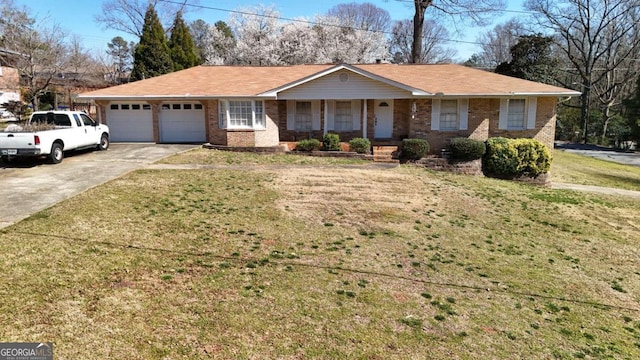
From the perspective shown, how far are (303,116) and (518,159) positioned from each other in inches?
397

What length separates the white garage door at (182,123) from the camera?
2072 cm

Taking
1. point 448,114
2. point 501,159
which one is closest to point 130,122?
point 448,114

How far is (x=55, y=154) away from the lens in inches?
550

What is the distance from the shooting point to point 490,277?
7176 millimetres

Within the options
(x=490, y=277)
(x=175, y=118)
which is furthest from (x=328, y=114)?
(x=490, y=277)

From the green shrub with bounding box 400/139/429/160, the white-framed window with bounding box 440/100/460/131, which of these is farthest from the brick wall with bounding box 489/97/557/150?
the green shrub with bounding box 400/139/429/160

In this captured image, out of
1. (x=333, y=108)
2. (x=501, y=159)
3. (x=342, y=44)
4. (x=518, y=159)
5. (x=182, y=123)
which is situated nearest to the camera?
(x=518, y=159)

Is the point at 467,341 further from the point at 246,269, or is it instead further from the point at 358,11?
the point at 358,11

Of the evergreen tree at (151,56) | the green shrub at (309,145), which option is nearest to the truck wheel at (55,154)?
the green shrub at (309,145)

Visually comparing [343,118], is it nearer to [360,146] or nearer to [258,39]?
[360,146]

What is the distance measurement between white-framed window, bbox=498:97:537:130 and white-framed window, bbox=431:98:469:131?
1713 mm

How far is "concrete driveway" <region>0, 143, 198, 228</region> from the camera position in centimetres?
922

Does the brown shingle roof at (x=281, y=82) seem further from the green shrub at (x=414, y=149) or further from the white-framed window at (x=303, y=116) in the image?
the green shrub at (x=414, y=149)

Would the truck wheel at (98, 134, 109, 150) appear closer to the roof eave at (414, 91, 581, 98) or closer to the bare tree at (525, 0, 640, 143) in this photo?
the roof eave at (414, 91, 581, 98)
